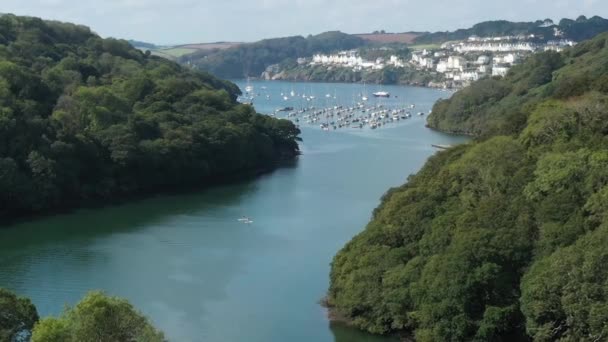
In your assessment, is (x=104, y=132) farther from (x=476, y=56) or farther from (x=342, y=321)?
(x=476, y=56)

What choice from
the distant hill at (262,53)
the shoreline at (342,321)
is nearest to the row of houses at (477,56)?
the distant hill at (262,53)

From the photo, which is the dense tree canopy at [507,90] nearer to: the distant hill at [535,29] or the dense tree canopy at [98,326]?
the dense tree canopy at [98,326]

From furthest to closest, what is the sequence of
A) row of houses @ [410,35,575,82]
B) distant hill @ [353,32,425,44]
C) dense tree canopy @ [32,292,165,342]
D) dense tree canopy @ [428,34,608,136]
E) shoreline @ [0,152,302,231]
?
distant hill @ [353,32,425,44]
row of houses @ [410,35,575,82]
dense tree canopy @ [428,34,608,136]
shoreline @ [0,152,302,231]
dense tree canopy @ [32,292,165,342]

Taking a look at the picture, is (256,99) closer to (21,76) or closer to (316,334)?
(21,76)

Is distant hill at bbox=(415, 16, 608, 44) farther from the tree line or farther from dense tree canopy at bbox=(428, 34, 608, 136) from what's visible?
the tree line

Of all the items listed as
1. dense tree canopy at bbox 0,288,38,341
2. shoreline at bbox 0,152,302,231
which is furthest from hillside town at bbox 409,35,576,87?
dense tree canopy at bbox 0,288,38,341

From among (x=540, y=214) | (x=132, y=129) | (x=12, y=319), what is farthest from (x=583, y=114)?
(x=132, y=129)
